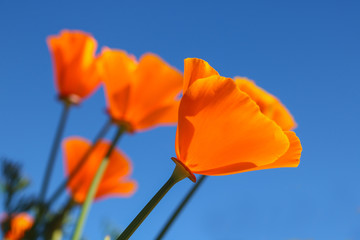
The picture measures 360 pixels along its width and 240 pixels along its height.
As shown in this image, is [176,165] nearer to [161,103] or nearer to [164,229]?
[164,229]

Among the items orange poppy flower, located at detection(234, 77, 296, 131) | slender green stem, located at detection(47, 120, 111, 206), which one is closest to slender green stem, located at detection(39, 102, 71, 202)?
slender green stem, located at detection(47, 120, 111, 206)

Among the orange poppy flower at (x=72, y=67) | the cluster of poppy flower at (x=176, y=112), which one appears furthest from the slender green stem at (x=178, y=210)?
the orange poppy flower at (x=72, y=67)

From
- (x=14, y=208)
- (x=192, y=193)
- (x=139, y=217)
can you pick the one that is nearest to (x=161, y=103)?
(x=192, y=193)

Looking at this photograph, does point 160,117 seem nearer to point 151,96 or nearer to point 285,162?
point 151,96

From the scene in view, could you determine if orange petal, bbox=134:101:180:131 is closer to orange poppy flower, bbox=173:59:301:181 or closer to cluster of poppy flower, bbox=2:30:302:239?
cluster of poppy flower, bbox=2:30:302:239

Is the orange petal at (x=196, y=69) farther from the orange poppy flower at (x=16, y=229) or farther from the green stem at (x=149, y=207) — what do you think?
the orange poppy flower at (x=16, y=229)

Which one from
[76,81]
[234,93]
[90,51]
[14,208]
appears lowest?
[14,208]

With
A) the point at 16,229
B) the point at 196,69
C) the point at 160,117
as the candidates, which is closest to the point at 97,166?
the point at 160,117
